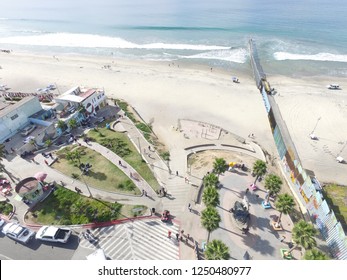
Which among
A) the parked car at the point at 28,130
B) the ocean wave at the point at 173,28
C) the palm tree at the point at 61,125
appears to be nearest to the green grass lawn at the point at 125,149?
the palm tree at the point at 61,125

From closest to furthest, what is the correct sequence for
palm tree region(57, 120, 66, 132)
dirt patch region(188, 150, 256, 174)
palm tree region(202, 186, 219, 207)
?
palm tree region(202, 186, 219, 207) < dirt patch region(188, 150, 256, 174) < palm tree region(57, 120, 66, 132)

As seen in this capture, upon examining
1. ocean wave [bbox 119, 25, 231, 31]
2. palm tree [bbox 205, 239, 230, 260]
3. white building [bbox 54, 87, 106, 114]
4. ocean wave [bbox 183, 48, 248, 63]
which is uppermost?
ocean wave [bbox 119, 25, 231, 31]

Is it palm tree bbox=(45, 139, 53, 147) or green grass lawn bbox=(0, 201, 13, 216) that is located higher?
palm tree bbox=(45, 139, 53, 147)

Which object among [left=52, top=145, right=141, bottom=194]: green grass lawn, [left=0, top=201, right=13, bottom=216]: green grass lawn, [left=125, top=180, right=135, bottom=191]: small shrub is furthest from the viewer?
[left=52, top=145, right=141, bottom=194]: green grass lawn

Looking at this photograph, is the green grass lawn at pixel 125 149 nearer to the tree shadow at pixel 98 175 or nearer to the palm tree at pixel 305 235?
the tree shadow at pixel 98 175

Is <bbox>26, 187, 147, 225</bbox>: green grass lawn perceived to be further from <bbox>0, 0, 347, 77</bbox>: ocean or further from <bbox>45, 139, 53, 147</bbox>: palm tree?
<bbox>0, 0, 347, 77</bbox>: ocean

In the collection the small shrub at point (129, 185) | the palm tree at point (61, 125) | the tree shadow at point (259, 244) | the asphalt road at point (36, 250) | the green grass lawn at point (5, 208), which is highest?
the palm tree at point (61, 125)

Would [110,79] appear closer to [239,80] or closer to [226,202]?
[239,80]

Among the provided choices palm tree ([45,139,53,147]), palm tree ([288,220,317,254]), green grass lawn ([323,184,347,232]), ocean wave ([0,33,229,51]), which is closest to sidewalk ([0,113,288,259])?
palm tree ([45,139,53,147])
